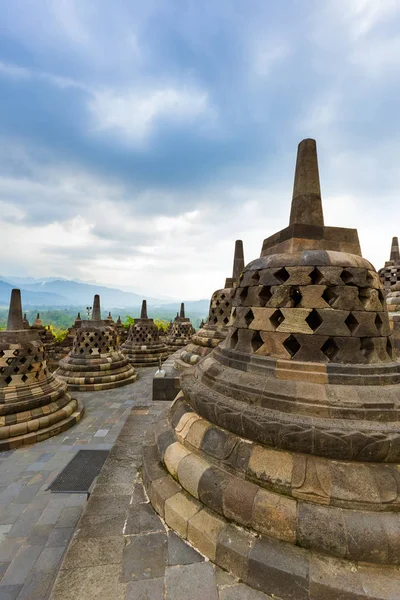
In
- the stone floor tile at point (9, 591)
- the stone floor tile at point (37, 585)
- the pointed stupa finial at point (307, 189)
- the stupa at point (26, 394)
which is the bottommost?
the stone floor tile at point (9, 591)

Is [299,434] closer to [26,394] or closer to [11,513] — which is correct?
[11,513]

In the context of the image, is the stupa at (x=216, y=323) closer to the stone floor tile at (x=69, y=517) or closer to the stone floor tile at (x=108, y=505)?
the stone floor tile at (x=69, y=517)

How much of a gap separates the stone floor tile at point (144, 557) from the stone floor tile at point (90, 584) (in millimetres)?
82

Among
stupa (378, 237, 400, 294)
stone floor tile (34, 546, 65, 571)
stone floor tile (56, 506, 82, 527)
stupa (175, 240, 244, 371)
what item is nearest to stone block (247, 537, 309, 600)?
stone floor tile (34, 546, 65, 571)

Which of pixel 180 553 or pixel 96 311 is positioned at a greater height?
pixel 96 311

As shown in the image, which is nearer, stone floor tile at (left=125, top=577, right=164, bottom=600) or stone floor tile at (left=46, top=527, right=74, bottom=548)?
stone floor tile at (left=125, top=577, right=164, bottom=600)

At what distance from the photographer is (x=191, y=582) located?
2061mm

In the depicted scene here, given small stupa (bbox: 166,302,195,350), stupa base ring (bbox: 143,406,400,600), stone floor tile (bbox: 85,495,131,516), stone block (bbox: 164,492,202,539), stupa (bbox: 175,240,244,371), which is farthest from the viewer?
small stupa (bbox: 166,302,195,350)

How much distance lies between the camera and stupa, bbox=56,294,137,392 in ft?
37.1

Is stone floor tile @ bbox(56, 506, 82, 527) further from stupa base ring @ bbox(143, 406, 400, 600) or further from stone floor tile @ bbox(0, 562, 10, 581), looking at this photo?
stupa base ring @ bbox(143, 406, 400, 600)

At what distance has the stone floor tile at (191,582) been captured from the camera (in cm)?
196

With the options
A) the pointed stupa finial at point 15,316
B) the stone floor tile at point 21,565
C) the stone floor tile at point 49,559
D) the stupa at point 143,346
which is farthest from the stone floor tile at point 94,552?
the stupa at point 143,346

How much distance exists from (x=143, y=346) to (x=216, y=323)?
8.85 metres

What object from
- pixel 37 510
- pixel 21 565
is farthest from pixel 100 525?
pixel 37 510
